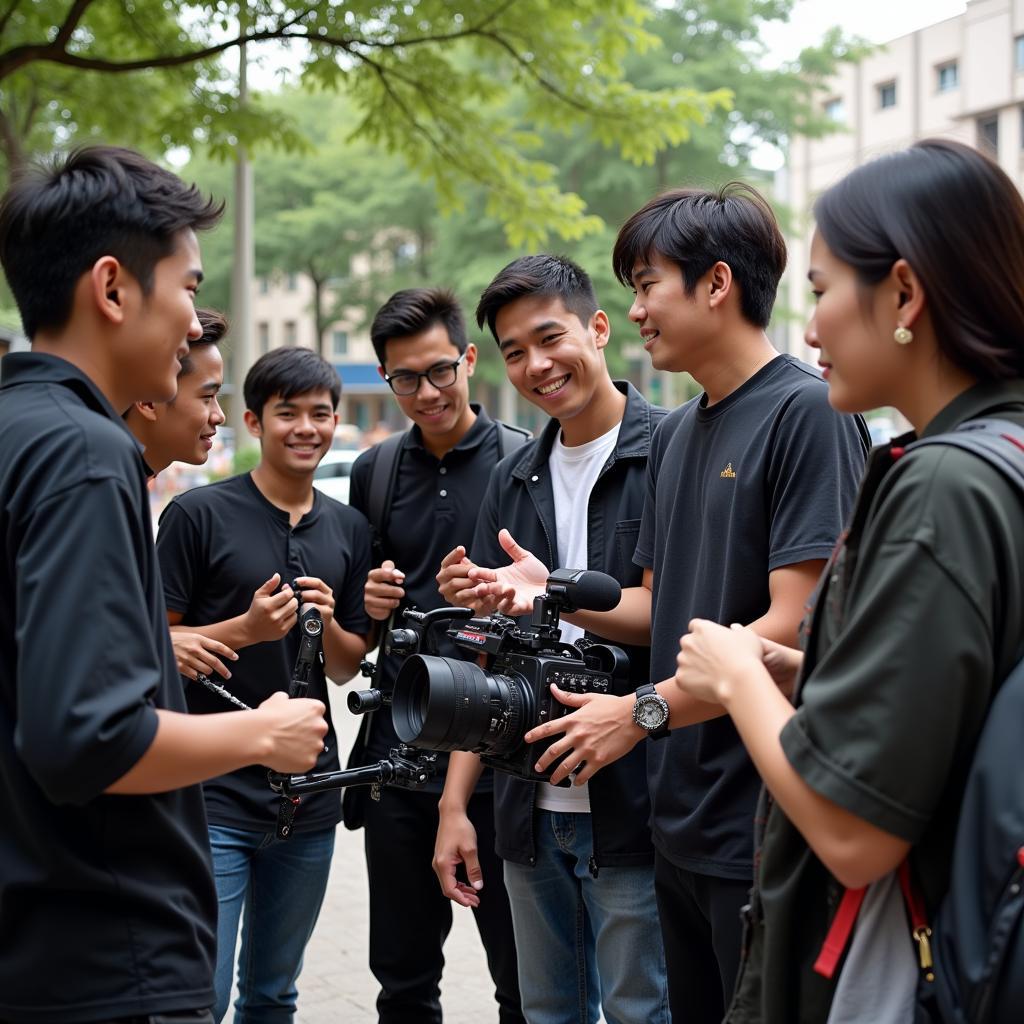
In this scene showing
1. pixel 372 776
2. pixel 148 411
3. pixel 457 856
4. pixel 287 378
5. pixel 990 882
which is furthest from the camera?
pixel 287 378

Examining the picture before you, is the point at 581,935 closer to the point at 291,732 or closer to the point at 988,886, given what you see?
the point at 291,732

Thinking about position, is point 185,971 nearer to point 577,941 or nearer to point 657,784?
point 657,784

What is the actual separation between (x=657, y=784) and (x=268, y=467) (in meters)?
1.79

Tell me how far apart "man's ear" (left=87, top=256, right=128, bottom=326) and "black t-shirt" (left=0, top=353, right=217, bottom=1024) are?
0.12 meters

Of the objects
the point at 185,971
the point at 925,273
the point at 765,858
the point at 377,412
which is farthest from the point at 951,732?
the point at 377,412

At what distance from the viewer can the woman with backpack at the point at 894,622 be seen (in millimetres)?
1655

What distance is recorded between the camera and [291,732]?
2.07 meters

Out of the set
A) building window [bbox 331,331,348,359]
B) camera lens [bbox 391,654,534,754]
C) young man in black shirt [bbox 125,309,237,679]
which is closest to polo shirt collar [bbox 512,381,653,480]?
camera lens [bbox 391,654,534,754]

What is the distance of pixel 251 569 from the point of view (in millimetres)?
3744

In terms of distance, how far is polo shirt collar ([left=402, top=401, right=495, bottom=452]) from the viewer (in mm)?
4219

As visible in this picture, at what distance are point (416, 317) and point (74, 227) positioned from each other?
2.11 meters

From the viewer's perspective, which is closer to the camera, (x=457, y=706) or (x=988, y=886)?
(x=988, y=886)

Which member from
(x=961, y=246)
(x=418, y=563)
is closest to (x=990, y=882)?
(x=961, y=246)

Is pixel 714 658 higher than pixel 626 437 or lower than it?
lower
